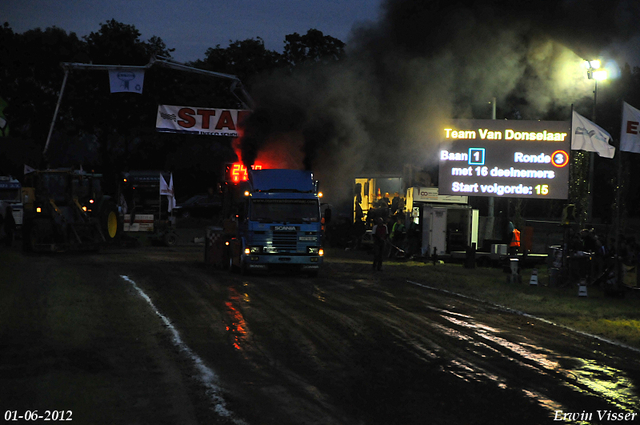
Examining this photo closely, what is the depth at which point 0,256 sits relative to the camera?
81.0 feet

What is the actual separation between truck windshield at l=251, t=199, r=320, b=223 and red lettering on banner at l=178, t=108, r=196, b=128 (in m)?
10.7

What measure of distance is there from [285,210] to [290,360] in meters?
11.7

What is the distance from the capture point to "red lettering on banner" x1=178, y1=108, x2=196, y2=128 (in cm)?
2992

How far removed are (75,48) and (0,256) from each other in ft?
110

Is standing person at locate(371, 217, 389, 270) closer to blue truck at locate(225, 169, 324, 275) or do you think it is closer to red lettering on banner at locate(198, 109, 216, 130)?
blue truck at locate(225, 169, 324, 275)

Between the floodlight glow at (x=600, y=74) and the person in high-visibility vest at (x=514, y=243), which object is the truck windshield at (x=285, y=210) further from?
the floodlight glow at (x=600, y=74)

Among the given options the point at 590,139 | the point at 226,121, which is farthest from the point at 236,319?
the point at 226,121

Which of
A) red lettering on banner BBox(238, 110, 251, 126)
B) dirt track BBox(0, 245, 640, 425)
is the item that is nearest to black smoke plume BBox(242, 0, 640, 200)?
red lettering on banner BBox(238, 110, 251, 126)

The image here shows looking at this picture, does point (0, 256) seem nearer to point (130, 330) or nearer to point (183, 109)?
point (183, 109)

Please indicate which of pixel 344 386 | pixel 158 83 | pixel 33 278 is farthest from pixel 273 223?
pixel 158 83

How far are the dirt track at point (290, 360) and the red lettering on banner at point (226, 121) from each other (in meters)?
14.0

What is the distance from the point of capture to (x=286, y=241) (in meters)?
20.3

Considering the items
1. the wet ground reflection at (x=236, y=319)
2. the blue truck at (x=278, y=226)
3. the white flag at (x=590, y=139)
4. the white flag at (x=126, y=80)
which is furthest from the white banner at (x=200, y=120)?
the wet ground reflection at (x=236, y=319)

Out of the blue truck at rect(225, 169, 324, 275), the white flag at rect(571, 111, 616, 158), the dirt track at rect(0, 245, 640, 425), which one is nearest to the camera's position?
the dirt track at rect(0, 245, 640, 425)
